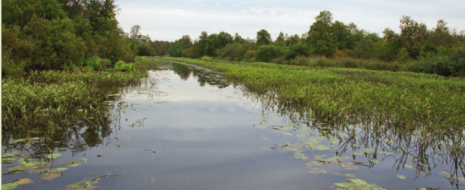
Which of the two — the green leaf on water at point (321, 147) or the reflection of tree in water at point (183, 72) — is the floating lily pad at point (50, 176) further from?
the reflection of tree in water at point (183, 72)

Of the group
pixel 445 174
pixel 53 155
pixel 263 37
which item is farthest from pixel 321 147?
pixel 263 37

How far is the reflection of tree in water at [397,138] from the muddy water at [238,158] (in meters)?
0.02

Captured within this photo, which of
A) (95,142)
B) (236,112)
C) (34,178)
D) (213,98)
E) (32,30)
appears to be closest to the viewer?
(34,178)

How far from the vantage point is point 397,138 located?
6.05 meters

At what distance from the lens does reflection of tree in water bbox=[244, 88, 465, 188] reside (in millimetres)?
4992

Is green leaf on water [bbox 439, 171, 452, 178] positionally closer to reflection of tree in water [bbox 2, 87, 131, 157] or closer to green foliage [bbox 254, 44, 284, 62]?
reflection of tree in water [bbox 2, 87, 131, 157]

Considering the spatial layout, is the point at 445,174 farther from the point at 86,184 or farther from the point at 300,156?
the point at 86,184

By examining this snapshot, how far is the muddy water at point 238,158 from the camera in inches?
167

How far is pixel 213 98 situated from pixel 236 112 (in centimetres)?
276

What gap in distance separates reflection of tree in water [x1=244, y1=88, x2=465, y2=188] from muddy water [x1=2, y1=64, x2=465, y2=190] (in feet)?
0.07

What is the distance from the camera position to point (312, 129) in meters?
6.79

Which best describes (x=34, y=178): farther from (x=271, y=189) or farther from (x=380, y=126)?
(x=380, y=126)

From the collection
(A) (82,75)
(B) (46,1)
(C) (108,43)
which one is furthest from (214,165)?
(C) (108,43)

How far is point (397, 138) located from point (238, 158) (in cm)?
341
